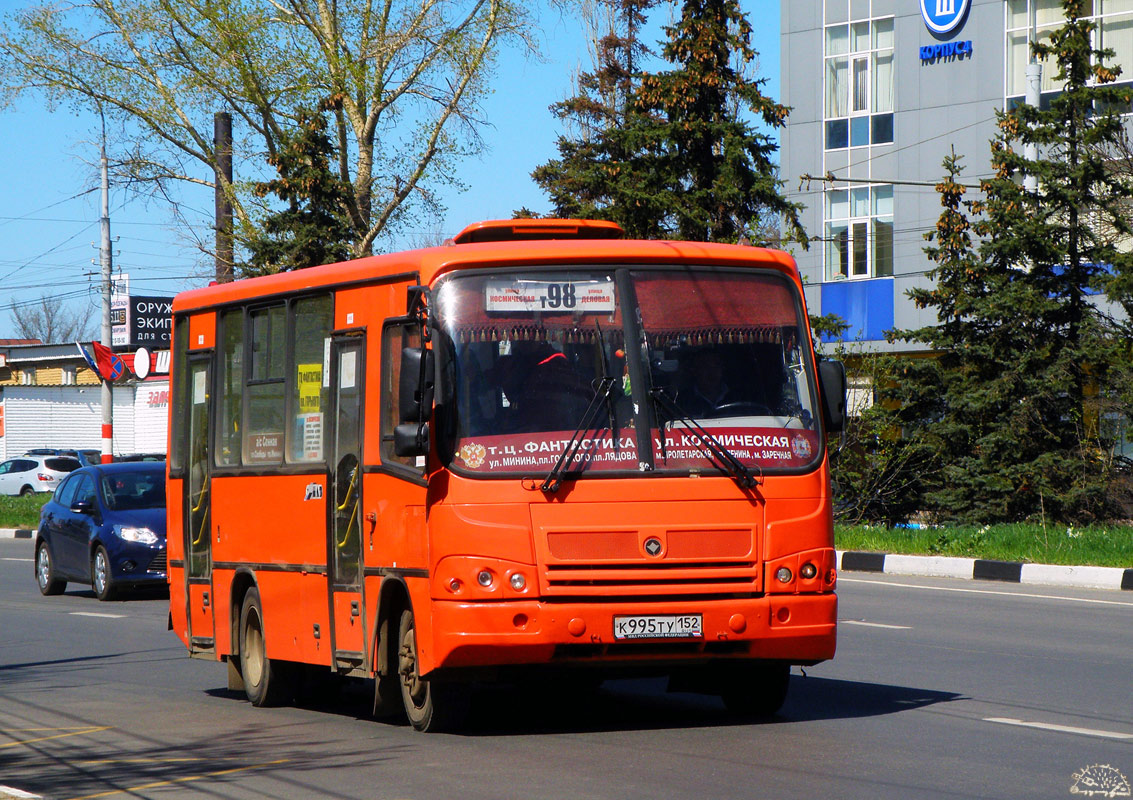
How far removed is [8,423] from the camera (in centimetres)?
6744

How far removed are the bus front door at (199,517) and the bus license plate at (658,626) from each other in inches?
166

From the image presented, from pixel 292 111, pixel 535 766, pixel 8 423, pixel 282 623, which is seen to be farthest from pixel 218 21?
pixel 8 423

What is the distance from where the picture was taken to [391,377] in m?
8.80

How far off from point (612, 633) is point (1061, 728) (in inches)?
94.5

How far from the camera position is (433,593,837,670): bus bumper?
7.90 metres

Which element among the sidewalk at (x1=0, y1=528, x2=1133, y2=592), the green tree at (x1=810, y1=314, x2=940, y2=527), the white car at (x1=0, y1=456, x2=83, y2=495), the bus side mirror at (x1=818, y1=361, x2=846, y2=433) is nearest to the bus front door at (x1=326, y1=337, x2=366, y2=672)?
the bus side mirror at (x1=818, y1=361, x2=846, y2=433)

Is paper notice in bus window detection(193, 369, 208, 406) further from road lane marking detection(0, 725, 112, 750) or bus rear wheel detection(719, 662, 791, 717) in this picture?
bus rear wheel detection(719, 662, 791, 717)

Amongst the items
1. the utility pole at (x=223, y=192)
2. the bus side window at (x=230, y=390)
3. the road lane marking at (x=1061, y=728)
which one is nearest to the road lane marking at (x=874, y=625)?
the road lane marking at (x=1061, y=728)

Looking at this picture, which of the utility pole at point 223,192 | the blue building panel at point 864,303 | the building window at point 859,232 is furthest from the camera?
the blue building panel at point 864,303

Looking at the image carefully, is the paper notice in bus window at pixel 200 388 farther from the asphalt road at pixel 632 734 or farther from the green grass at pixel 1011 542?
the green grass at pixel 1011 542

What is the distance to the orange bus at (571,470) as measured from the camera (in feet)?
26.2

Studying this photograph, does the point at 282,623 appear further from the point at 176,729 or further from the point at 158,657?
the point at 158,657

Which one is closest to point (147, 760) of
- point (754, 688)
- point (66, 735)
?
point (66, 735)

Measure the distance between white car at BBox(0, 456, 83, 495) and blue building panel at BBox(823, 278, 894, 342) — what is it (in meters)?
29.8
